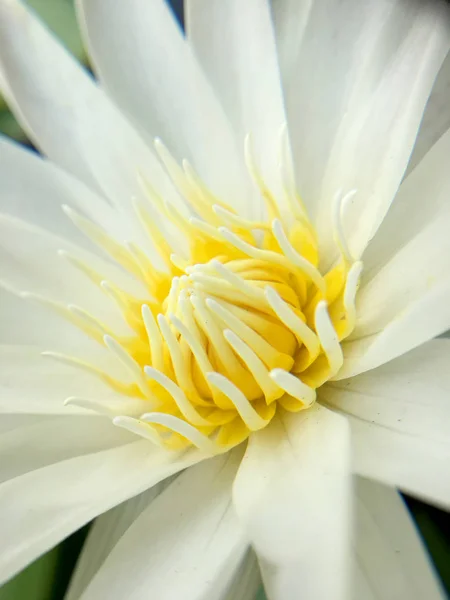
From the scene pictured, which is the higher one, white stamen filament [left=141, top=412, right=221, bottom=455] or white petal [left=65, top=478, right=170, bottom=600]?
white stamen filament [left=141, top=412, right=221, bottom=455]

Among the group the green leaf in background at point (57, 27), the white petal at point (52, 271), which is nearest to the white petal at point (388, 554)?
the white petal at point (52, 271)

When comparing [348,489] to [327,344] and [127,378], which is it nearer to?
[327,344]

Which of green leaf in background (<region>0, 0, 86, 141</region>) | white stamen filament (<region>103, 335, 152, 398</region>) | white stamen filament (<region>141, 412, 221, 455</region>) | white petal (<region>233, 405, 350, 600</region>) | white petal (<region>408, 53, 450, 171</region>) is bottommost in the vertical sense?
white petal (<region>233, 405, 350, 600</region>)

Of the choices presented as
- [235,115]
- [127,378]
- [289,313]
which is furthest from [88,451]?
[235,115]

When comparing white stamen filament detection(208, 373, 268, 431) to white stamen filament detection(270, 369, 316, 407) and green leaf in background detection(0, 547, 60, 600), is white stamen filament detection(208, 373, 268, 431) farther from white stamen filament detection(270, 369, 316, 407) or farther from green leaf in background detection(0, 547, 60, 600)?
green leaf in background detection(0, 547, 60, 600)

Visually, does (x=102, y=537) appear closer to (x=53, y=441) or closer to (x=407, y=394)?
(x=53, y=441)

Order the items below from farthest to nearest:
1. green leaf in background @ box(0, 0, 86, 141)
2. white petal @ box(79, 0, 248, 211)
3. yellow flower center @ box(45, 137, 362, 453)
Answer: green leaf in background @ box(0, 0, 86, 141) < white petal @ box(79, 0, 248, 211) < yellow flower center @ box(45, 137, 362, 453)

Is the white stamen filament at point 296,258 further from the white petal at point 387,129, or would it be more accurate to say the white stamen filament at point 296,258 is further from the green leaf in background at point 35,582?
the green leaf in background at point 35,582

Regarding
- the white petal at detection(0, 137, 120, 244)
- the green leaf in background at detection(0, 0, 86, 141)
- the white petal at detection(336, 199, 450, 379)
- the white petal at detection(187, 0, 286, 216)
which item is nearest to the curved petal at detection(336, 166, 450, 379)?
the white petal at detection(336, 199, 450, 379)
